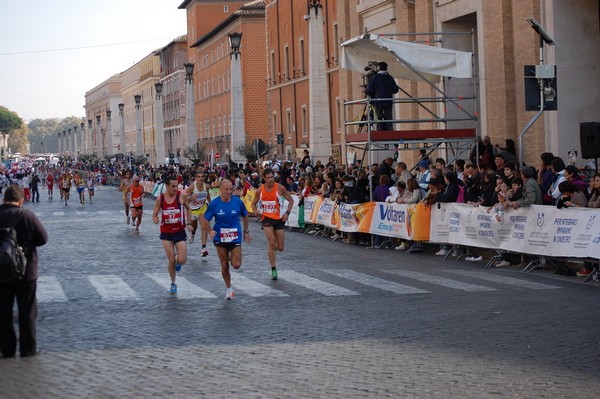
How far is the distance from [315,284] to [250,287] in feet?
3.28

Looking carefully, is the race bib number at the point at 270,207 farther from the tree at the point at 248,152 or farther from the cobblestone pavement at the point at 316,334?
the tree at the point at 248,152

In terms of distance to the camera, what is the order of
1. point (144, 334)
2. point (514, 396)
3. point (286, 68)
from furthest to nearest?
1. point (286, 68)
2. point (144, 334)
3. point (514, 396)

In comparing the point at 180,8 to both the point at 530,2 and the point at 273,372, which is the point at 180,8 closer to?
the point at 530,2

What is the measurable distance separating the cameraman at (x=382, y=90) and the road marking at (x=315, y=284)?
771 cm

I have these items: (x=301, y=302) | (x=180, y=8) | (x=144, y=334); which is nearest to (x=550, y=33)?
(x=301, y=302)

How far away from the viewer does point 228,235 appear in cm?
1684

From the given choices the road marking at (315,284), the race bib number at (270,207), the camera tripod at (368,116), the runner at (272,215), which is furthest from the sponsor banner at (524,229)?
the race bib number at (270,207)

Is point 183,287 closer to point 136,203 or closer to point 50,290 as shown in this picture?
point 50,290

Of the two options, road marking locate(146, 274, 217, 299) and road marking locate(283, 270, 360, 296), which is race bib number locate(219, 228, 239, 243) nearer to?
road marking locate(146, 274, 217, 299)

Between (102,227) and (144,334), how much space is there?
24416 millimetres

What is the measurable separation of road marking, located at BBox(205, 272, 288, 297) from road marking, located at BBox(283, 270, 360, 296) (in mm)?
587

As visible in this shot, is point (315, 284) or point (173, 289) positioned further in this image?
point (315, 284)

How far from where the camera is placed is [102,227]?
120 ft

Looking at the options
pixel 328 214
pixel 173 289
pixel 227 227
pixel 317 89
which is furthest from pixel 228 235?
pixel 317 89
